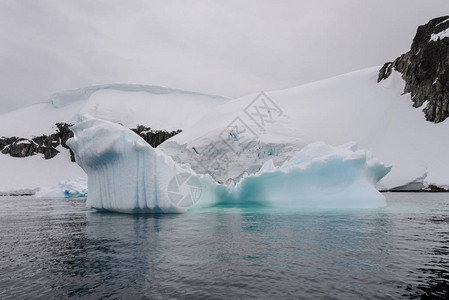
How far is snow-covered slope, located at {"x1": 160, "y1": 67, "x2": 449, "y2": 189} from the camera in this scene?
30.4 meters

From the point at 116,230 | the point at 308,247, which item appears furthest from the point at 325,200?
the point at 116,230

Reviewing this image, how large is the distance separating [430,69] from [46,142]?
81180mm

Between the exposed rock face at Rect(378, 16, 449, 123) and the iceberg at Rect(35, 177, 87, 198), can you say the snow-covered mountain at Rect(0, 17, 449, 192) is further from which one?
the iceberg at Rect(35, 177, 87, 198)

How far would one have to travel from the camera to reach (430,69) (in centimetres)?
3925

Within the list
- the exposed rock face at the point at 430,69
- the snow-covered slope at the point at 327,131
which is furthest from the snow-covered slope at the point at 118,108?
the exposed rock face at the point at 430,69

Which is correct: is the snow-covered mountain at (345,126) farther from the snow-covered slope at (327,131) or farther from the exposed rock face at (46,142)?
the exposed rock face at (46,142)

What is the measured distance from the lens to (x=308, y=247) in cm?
502

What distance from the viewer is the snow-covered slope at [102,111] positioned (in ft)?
225

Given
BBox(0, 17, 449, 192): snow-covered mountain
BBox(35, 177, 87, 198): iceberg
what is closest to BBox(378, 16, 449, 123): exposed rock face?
BBox(0, 17, 449, 192): snow-covered mountain

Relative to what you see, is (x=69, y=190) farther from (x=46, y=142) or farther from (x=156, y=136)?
(x=46, y=142)

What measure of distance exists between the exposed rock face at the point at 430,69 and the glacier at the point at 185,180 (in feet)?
101

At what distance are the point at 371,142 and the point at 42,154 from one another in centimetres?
7338

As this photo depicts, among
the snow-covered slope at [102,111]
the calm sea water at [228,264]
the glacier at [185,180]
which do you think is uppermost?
the snow-covered slope at [102,111]

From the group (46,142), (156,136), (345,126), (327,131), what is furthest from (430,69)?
(46,142)
